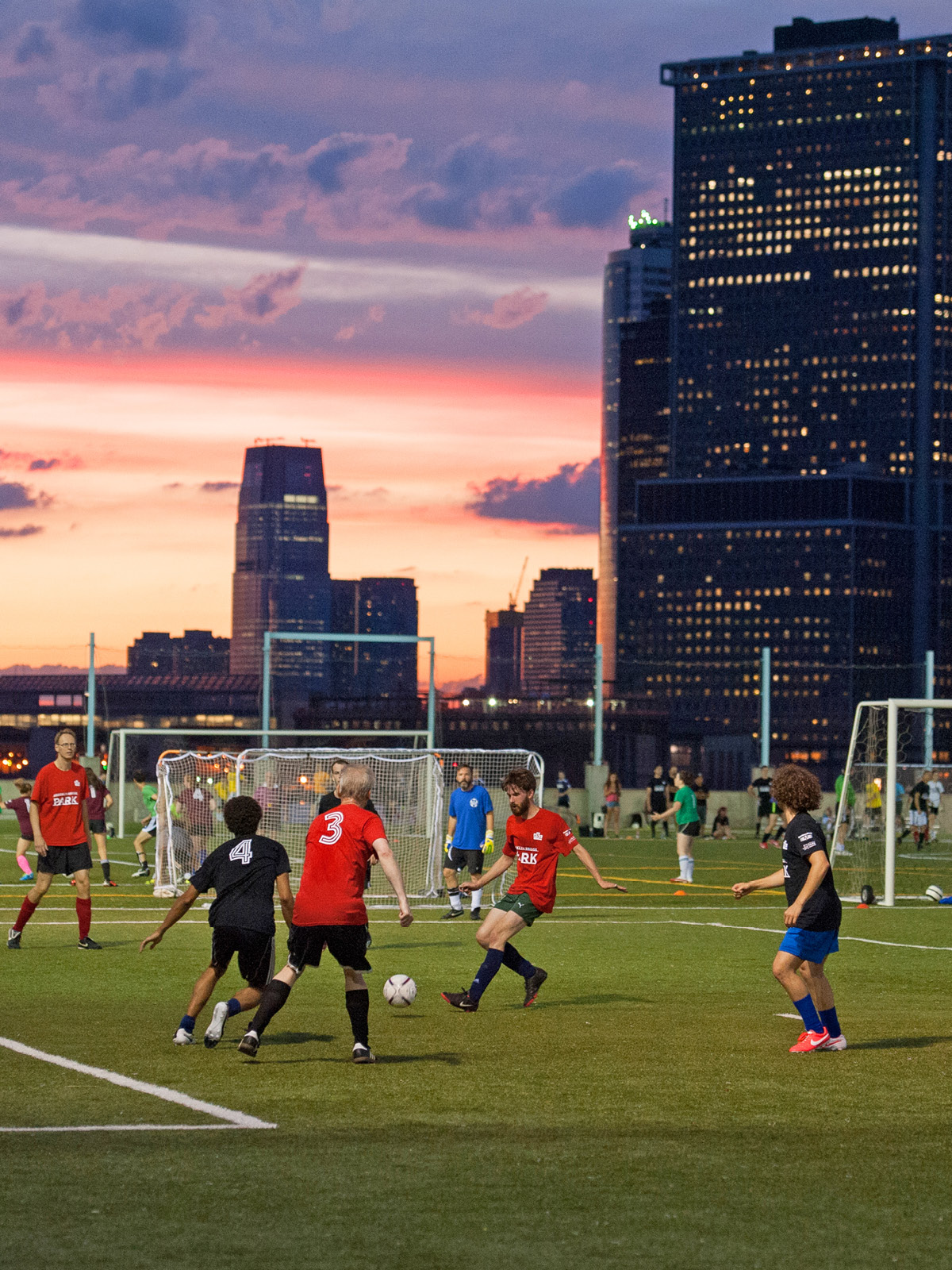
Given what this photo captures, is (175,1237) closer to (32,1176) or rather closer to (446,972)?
(32,1176)

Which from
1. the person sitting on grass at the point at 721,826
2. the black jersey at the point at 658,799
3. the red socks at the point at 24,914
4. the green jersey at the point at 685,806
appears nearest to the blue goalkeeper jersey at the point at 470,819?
the red socks at the point at 24,914

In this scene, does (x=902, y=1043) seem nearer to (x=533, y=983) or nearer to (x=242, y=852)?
(x=533, y=983)

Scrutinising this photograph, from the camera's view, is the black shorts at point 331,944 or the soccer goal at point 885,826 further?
the soccer goal at point 885,826

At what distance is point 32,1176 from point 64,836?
32.4 ft

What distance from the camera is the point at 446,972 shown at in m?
17.0

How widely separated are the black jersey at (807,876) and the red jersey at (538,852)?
270 cm

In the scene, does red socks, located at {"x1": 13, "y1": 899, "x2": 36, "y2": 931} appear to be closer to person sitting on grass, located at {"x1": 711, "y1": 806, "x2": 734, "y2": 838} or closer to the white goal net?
the white goal net

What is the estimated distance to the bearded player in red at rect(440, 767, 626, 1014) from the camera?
13914mm

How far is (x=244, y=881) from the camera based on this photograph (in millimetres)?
11555

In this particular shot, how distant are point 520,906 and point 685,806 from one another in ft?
55.9

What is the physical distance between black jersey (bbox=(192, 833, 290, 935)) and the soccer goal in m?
15.4

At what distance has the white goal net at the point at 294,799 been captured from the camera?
2809 centimetres

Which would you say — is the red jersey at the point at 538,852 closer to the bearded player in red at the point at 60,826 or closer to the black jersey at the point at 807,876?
the black jersey at the point at 807,876

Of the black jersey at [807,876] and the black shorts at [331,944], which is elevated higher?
the black jersey at [807,876]
